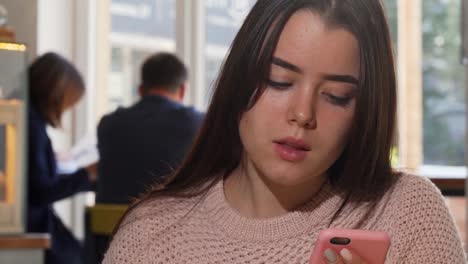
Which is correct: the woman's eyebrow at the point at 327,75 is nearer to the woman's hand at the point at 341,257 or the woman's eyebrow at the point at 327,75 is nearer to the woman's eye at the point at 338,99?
the woman's eye at the point at 338,99

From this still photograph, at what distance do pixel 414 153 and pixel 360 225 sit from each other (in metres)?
4.58

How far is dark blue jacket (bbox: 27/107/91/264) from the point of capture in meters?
4.19

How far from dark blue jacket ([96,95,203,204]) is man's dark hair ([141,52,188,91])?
8 centimetres

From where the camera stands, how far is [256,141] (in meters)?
1.34

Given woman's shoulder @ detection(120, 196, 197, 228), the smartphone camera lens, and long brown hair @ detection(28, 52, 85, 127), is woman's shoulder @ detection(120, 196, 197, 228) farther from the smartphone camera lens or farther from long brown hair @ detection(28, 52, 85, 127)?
Result: long brown hair @ detection(28, 52, 85, 127)

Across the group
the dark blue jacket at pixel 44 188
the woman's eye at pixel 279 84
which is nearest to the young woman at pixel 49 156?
the dark blue jacket at pixel 44 188

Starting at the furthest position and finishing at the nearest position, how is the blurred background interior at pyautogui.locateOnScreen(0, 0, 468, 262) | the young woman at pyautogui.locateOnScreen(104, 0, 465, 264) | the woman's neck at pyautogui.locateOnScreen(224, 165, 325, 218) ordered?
the blurred background interior at pyautogui.locateOnScreen(0, 0, 468, 262) → the woman's neck at pyautogui.locateOnScreen(224, 165, 325, 218) → the young woman at pyautogui.locateOnScreen(104, 0, 465, 264)

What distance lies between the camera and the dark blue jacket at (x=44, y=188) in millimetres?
4188

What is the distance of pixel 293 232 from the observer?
145 centimetres

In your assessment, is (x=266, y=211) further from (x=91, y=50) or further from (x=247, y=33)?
(x=91, y=50)

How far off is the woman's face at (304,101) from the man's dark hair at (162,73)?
305 cm

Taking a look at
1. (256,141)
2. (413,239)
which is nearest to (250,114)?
(256,141)

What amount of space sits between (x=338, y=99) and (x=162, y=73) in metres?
3.09

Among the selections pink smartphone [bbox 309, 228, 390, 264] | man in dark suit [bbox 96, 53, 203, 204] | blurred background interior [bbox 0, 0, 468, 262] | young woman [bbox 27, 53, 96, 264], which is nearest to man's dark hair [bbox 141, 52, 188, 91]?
man in dark suit [bbox 96, 53, 203, 204]
